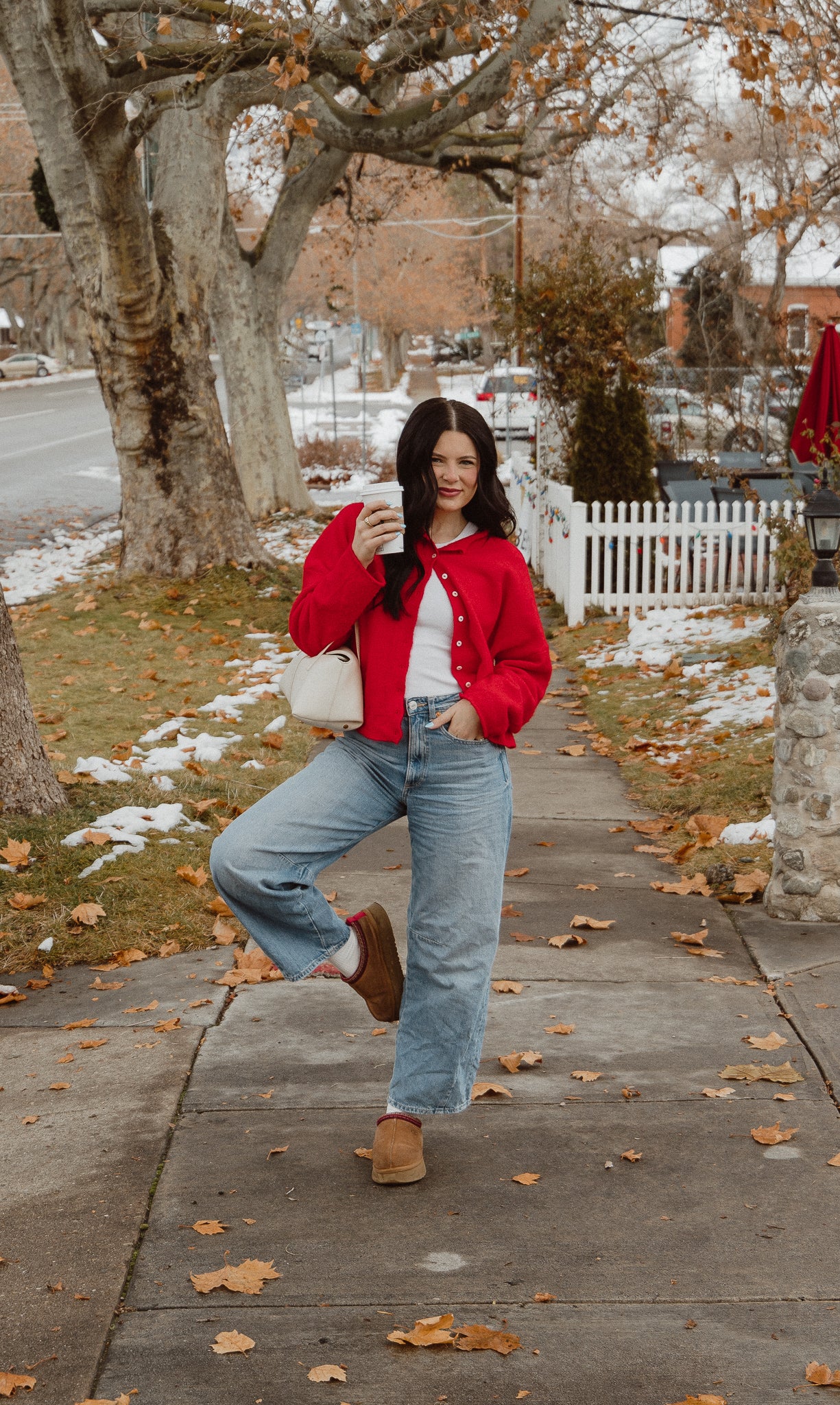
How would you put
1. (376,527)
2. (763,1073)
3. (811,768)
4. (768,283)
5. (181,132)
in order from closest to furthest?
1. (376,527)
2. (763,1073)
3. (811,768)
4. (181,132)
5. (768,283)

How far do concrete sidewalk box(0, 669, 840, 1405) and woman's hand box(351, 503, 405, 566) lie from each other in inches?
63.5

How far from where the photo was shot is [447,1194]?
3.55 m

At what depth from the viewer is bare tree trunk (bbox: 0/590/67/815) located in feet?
19.7

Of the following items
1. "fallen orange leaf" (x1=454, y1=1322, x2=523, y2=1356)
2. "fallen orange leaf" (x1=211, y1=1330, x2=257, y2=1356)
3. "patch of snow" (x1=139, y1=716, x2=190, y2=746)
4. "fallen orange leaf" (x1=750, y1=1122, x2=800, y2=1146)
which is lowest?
"fallen orange leaf" (x1=750, y1=1122, x2=800, y2=1146)

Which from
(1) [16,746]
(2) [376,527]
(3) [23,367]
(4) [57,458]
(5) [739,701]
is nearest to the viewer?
(2) [376,527]

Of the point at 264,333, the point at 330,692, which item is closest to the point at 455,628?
the point at 330,692

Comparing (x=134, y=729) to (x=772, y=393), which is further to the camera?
(x=772, y=393)

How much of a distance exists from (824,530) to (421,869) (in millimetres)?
2800

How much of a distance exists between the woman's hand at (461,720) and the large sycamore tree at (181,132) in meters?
7.14

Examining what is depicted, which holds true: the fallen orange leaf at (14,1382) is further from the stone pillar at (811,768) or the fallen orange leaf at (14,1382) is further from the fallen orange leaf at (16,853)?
the stone pillar at (811,768)

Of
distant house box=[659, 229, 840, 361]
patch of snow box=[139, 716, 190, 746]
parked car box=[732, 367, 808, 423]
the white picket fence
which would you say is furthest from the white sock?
distant house box=[659, 229, 840, 361]

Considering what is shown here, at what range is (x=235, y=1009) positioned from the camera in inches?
187

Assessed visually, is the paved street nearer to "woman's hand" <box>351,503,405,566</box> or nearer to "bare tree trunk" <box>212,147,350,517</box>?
"bare tree trunk" <box>212,147,350,517</box>

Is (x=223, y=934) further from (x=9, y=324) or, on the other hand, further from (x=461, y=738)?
(x=9, y=324)
